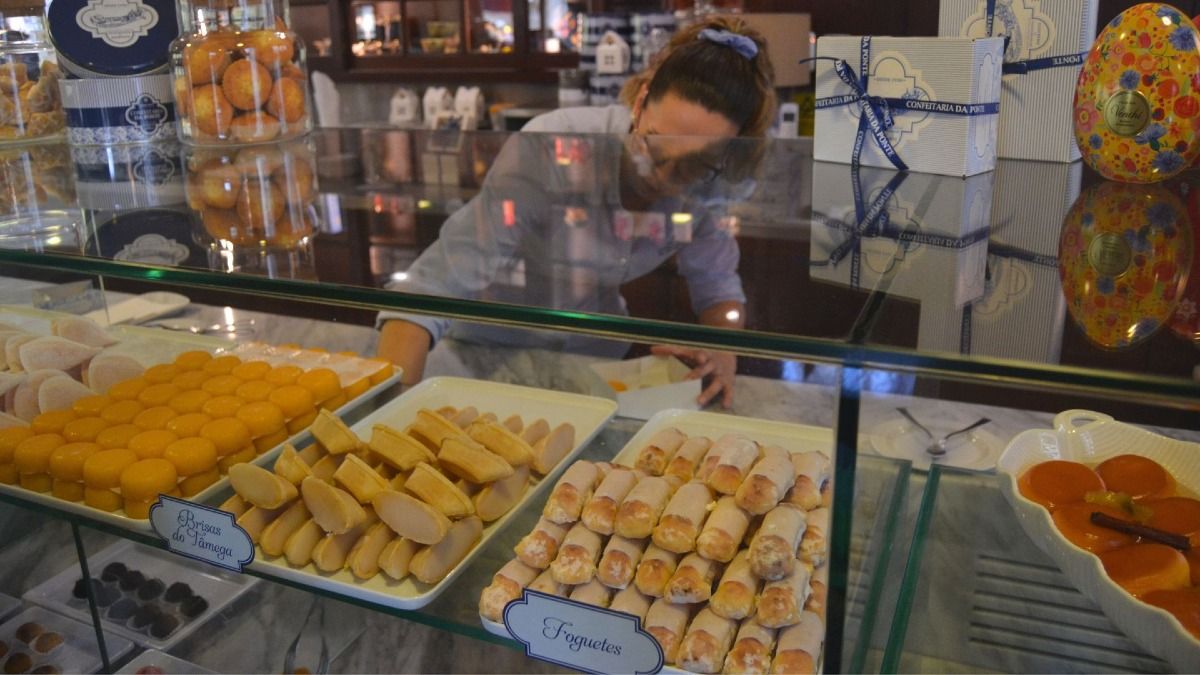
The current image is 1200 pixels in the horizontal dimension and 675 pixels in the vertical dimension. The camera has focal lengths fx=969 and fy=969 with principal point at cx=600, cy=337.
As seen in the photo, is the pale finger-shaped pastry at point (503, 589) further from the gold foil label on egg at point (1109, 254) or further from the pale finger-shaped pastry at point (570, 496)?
the gold foil label on egg at point (1109, 254)

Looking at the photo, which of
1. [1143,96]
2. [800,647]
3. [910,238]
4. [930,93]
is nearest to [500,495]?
[800,647]

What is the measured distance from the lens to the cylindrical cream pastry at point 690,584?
2.35 feet

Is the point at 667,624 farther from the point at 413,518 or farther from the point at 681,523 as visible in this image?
the point at 413,518

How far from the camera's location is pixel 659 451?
2.99ft

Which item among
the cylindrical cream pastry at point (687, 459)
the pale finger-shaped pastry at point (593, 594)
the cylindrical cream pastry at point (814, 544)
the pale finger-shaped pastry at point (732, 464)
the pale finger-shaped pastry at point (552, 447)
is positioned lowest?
the pale finger-shaped pastry at point (593, 594)

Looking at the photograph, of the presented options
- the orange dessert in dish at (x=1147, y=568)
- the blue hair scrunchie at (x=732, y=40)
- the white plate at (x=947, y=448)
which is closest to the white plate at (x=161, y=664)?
the white plate at (x=947, y=448)

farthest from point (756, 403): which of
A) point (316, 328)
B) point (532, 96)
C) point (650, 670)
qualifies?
point (532, 96)

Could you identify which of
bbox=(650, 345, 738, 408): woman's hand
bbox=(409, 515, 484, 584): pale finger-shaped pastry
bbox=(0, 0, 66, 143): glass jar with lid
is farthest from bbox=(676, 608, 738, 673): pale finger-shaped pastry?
bbox=(0, 0, 66, 143): glass jar with lid

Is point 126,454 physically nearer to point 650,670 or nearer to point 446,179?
point 446,179

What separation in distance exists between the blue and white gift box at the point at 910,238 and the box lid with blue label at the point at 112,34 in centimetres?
82

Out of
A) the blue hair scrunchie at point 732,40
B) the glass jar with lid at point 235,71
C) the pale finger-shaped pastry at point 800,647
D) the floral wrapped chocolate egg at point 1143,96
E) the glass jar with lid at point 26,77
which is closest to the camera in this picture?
the pale finger-shaped pastry at point 800,647

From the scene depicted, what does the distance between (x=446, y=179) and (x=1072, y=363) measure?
737 mm

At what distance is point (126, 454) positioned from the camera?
3.02ft

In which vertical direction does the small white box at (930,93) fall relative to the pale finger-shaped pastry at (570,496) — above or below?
above
